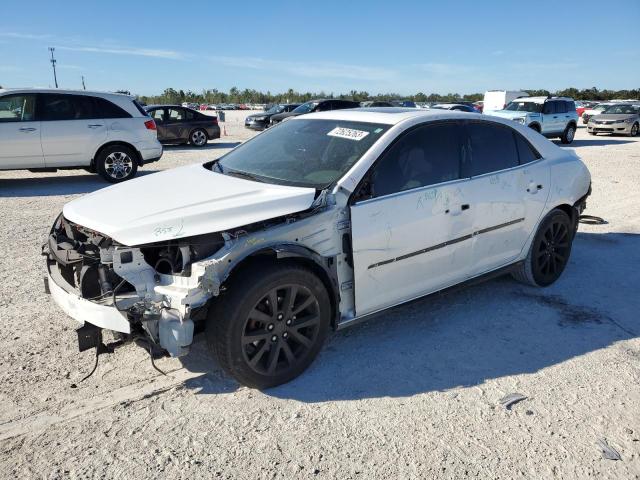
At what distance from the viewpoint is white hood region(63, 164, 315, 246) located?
2943 mm

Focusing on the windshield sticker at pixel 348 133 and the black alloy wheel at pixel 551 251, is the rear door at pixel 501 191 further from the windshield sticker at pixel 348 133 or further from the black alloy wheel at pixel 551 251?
the windshield sticker at pixel 348 133

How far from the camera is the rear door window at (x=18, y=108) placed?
9.34 meters

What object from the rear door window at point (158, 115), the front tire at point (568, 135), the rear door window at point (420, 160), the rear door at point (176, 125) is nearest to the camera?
the rear door window at point (420, 160)

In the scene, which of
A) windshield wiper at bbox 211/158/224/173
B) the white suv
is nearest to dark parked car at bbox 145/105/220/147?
the white suv

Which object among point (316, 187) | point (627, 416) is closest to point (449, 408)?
point (627, 416)

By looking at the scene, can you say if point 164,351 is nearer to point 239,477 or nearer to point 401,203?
Answer: point 239,477

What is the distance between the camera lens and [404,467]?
262cm

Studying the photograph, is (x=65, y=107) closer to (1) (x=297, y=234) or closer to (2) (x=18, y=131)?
(2) (x=18, y=131)

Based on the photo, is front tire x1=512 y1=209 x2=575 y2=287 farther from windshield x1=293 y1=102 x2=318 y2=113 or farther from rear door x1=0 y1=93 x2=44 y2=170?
windshield x1=293 y1=102 x2=318 y2=113

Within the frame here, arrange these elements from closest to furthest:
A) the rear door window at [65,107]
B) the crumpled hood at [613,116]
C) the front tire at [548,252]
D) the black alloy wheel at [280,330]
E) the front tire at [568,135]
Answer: the black alloy wheel at [280,330]
the front tire at [548,252]
the rear door window at [65,107]
the front tire at [568,135]
the crumpled hood at [613,116]

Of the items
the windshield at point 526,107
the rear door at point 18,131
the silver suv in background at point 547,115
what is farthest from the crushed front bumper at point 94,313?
the windshield at point 526,107

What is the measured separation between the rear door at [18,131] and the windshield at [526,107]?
16.5 meters

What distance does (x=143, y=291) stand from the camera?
291cm

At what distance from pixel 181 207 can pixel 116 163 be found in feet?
26.3
